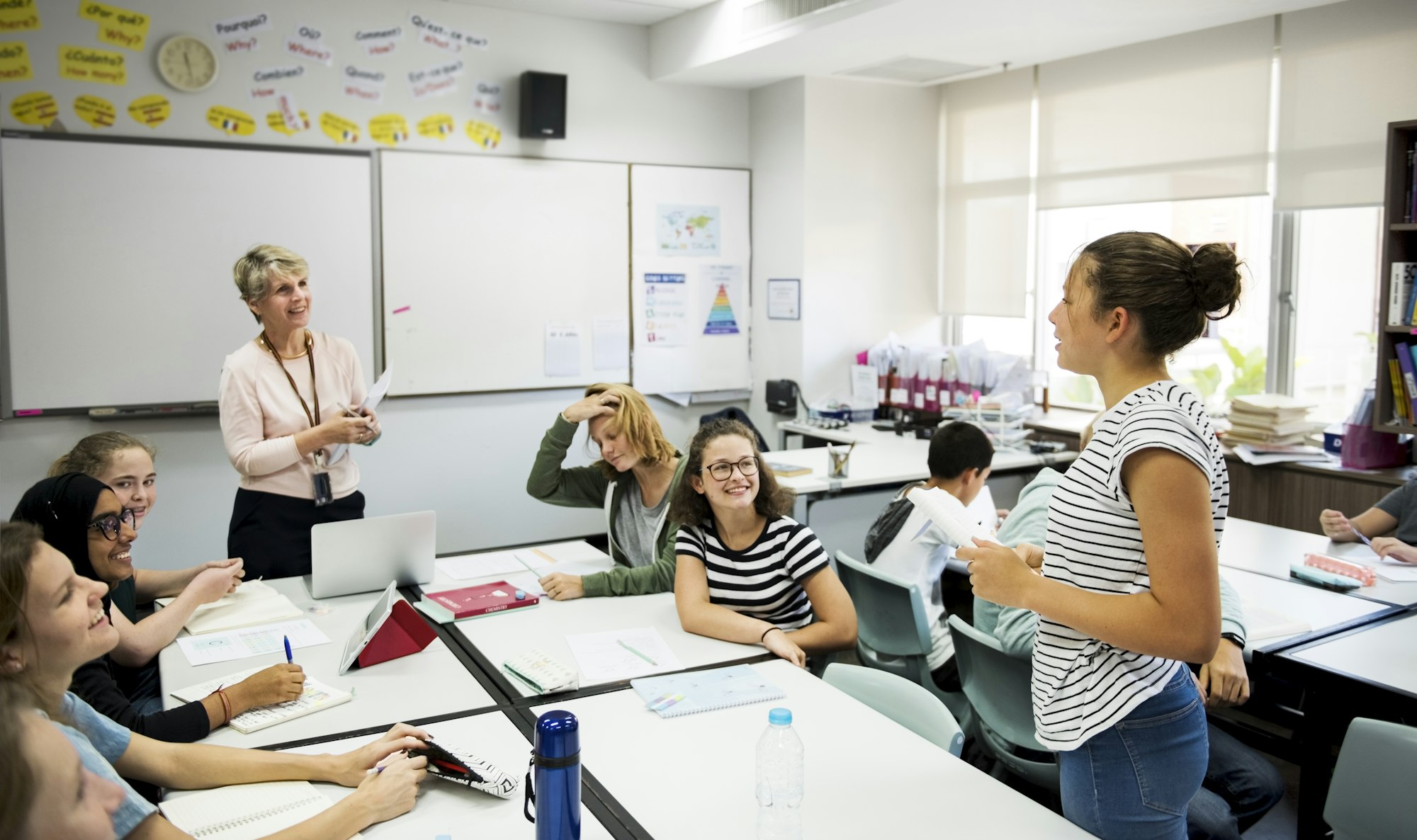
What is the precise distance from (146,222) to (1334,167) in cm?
494

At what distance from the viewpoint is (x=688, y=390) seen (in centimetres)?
586

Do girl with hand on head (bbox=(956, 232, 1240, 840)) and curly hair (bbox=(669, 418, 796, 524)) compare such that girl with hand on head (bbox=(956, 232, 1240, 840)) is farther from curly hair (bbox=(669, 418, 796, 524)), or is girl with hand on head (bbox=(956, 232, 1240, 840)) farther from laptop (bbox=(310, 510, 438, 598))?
laptop (bbox=(310, 510, 438, 598))

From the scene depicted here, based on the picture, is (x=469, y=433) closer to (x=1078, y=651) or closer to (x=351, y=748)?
(x=351, y=748)

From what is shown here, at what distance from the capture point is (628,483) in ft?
10.6

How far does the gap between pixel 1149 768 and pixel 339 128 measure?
439cm

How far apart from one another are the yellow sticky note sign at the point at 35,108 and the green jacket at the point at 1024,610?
13.2ft

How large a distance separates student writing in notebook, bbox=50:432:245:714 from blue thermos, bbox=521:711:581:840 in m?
1.34

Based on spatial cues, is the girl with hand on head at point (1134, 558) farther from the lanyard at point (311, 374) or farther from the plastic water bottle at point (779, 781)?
the lanyard at point (311, 374)

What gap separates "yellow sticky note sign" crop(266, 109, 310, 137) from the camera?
462 centimetres

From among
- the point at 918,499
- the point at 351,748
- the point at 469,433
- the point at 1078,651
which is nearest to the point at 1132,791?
the point at 1078,651

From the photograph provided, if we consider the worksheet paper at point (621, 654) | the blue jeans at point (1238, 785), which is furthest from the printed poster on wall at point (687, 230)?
the blue jeans at point (1238, 785)

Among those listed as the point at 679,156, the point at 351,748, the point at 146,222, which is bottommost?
the point at 351,748

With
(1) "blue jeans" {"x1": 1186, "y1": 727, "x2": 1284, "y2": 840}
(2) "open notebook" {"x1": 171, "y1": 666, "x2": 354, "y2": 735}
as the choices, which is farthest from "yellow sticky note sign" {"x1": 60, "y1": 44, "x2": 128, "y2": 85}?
(1) "blue jeans" {"x1": 1186, "y1": 727, "x2": 1284, "y2": 840}

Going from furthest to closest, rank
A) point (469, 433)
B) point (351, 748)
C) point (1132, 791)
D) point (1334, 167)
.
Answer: point (469, 433)
point (1334, 167)
point (351, 748)
point (1132, 791)
